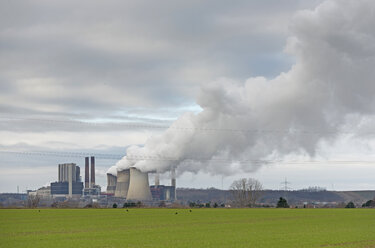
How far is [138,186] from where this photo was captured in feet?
544

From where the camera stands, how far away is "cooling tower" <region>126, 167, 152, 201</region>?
540 feet

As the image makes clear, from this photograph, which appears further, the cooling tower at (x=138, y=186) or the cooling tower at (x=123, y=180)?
the cooling tower at (x=123, y=180)

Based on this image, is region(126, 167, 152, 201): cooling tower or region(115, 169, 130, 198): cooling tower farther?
region(115, 169, 130, 198): cooling tower

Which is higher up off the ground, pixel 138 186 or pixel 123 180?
pixel 123 180

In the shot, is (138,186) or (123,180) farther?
(123,180)

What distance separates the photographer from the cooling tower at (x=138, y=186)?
164500 millimetres
